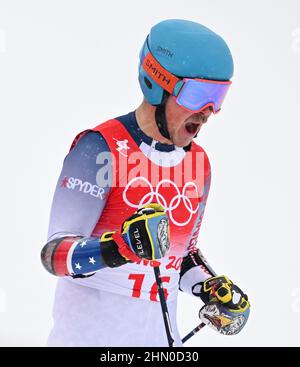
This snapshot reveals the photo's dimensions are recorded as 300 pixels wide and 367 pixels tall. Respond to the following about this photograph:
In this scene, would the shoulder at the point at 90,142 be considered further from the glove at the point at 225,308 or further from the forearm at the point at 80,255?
the glove at the point at 225,308

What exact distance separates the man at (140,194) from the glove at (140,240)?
3cm

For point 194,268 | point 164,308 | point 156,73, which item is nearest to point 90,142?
point 156,73

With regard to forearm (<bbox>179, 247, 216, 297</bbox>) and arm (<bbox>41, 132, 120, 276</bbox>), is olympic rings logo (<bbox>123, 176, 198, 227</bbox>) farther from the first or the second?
forearm (<bbox>179, 247, 216, 297</bbox>)

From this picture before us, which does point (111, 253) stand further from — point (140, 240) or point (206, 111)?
point (206, 111)

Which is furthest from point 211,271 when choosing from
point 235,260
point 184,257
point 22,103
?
point 22,103

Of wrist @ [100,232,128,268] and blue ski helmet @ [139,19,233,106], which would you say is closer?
wrist @ [100,232,128,268]

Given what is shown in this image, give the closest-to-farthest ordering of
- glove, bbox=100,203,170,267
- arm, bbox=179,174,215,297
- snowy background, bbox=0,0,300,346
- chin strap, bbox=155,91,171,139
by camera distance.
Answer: glove, bbox=100,203,170,267 < chin strap, bbox=155,91,171,139 < arm, bbox=179,174,215,297 < snowy background, bbox=0,0,300,346

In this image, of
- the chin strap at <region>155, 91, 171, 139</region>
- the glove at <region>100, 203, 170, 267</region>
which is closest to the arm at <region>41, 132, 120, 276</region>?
the glove at <region>100, 203, 170, 267</region>

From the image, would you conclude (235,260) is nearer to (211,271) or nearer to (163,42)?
(211,271)

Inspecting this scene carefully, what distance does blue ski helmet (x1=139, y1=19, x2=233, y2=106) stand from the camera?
324 cm

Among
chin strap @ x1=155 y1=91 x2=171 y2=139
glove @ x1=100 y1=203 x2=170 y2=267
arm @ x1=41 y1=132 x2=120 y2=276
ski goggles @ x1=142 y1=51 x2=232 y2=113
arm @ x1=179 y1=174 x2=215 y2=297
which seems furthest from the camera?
arm @ x1=179 y1=174 x2=215 y2=297

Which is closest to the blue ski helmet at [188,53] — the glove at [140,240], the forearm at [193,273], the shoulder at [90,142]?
the shoulder at [90,142]

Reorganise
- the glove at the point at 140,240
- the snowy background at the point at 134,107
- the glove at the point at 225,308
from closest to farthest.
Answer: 1. the glove at the point at 140,240
2. the glove at the point at 225,308
3. the snowy background at the point at 134,107

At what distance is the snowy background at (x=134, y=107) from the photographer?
5703 millimetres
